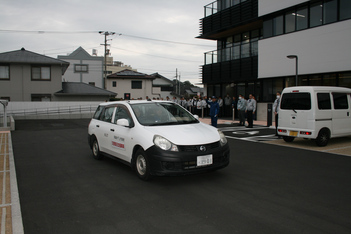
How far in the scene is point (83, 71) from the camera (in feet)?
164

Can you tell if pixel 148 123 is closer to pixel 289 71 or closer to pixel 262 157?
pixel 262 157

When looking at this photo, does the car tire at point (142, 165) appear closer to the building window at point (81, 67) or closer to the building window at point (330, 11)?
the building window at point (330, 11)

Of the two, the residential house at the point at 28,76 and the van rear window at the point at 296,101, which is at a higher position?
the residential house at the point at 28,76

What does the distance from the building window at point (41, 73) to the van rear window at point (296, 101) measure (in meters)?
26.2

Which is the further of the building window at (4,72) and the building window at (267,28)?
the building window at (4,72)

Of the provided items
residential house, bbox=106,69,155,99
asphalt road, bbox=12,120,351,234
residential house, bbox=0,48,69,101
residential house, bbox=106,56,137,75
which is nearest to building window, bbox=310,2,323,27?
asphalt road, bbox=12,120,351,234

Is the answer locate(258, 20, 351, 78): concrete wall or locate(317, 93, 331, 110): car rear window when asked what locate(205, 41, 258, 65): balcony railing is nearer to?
locate(258, 20, 351, 78): concrete wall

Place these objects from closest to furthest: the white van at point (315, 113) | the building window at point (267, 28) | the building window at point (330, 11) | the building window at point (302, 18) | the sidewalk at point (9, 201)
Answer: the sidewalk at point (9, 201)
the white van at point (315, 113)
the building window at point (330, 11)
the building window at point (302, 18)
the building window at point (267, 28)

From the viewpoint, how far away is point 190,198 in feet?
15.4

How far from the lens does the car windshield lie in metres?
6.18

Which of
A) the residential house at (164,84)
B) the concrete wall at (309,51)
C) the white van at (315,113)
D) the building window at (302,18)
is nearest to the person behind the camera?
the white van at (315,113)

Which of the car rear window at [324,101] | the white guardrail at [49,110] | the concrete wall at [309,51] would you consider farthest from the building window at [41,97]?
the car rear window at [324,101]

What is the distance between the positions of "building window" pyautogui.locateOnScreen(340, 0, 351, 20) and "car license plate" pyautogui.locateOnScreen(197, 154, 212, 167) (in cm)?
1269

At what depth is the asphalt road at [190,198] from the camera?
3.69 metres
